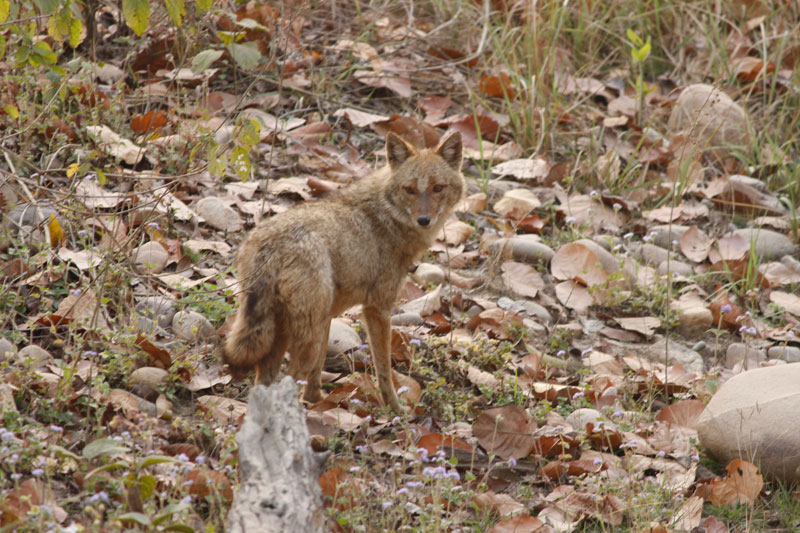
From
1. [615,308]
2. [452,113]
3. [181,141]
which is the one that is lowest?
[615,308]

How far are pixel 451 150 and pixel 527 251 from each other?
1493 mm

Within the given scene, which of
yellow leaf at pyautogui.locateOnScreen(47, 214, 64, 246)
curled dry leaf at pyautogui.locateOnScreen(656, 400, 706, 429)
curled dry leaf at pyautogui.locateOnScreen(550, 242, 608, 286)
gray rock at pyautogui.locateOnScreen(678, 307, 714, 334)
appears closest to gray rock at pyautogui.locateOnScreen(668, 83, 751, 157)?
curled dry leaf at pyautogui.locateOnScreen(550, 242, 608, 286)

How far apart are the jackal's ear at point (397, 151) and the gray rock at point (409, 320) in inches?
43.1

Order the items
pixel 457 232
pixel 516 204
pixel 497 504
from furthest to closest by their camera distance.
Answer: pixel 516 204 < pixel 457 232 < pixel 497 504

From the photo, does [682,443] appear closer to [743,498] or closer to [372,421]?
[743,498]

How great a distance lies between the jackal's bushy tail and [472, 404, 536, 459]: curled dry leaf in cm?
128

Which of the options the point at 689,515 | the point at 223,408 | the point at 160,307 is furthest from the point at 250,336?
the point at 689,515

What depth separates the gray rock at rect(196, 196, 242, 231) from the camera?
6805 mm

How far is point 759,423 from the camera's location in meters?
4.83

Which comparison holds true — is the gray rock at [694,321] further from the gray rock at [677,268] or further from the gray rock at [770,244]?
the gray rock at [770,244]

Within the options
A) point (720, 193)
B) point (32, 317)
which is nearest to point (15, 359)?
point (32, 317)

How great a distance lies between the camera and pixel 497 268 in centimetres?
718

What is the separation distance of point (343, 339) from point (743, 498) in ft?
8.79

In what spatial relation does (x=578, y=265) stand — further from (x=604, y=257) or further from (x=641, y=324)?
(x=641, y=324)
